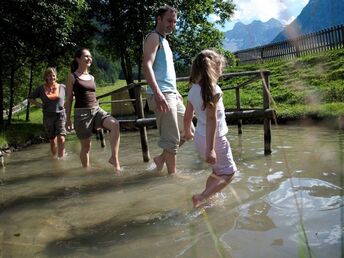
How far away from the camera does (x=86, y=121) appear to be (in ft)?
19.8

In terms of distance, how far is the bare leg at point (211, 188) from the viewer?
3.55 m

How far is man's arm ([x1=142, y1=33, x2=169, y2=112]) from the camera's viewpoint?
458cm

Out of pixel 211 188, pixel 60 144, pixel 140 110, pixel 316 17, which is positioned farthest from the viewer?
pixel 60 144

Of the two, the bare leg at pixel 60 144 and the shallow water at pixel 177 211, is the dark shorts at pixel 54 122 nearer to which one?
the bare leg at pixel 60 144

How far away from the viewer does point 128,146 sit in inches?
386

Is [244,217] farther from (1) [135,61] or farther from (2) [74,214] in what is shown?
(1) [135,61]

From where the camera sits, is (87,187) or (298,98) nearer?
(87,187)

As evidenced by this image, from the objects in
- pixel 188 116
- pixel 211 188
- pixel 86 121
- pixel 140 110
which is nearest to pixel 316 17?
pixel 211 188

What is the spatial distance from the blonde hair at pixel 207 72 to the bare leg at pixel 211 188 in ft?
2.15

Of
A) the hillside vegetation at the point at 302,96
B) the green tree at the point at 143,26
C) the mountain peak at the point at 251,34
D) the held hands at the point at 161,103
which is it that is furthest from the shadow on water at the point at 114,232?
the green tree at the point at 143,26

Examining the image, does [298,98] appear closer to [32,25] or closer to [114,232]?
[32,25]

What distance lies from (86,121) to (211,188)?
2952mm

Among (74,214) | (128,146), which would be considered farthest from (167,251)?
(128,146)

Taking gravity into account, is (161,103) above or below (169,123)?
above
